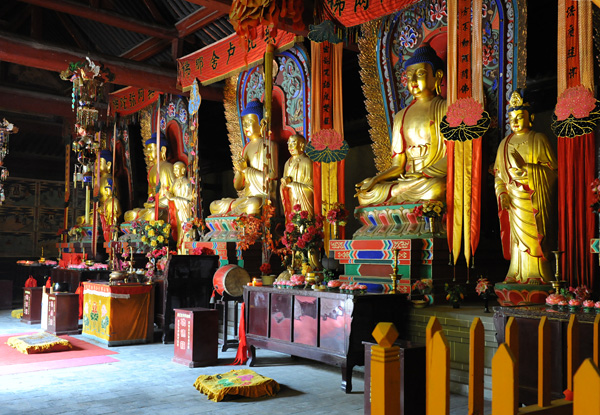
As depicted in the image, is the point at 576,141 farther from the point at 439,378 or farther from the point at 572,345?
the point at 439,378

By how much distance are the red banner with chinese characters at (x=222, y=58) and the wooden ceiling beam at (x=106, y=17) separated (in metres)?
0.53

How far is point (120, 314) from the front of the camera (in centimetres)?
592

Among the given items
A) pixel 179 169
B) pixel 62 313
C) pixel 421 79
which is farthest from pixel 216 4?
pixel 62 313

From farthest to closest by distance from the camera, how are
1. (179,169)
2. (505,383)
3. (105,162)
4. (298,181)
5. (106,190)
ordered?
(105,162) → (106,190) → (179,169) → (298,181) → (505,383)

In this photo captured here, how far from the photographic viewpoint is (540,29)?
6418 mm

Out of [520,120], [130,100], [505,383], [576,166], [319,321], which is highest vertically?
[130,100]

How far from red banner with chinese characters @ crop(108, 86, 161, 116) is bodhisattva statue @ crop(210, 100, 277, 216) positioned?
249cm

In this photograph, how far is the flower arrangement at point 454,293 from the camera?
481 cm

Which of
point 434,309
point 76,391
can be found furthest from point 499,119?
point 76,391

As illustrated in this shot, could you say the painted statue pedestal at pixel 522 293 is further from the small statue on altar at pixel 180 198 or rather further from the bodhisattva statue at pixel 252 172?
the small statue on altar at pixel 180 198

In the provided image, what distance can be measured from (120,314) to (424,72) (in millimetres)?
3999

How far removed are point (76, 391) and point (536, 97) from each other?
5622 millimetres

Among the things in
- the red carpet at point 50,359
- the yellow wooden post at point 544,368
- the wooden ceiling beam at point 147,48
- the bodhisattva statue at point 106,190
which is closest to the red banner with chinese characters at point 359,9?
the red carpet at point 50,359

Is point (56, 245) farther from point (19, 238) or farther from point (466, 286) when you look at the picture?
point (466, 286)
